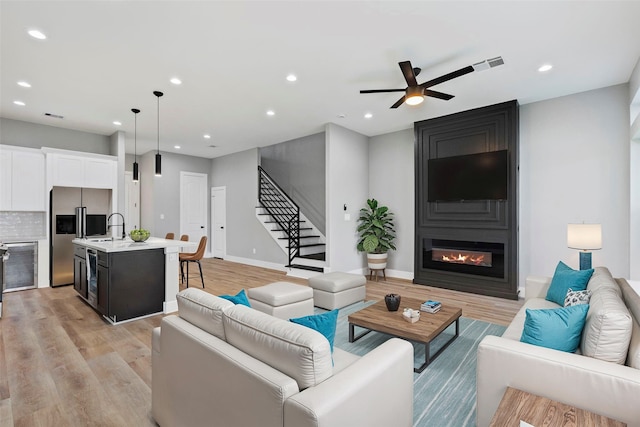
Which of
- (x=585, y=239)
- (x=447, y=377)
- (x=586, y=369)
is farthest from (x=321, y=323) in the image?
(x=585, y=239)

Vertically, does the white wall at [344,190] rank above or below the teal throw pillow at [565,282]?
above

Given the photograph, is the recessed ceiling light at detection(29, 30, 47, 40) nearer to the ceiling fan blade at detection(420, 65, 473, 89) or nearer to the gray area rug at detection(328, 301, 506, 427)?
the ceiling fan blade at detection(420, 65, 473, 89)

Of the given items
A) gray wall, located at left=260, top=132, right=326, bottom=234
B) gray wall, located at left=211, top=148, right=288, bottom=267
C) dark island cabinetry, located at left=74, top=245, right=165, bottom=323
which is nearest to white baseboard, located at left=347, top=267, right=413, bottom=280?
gray wall, located at left=260, top=132, right=326, bottom=234

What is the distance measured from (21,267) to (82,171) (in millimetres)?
1905

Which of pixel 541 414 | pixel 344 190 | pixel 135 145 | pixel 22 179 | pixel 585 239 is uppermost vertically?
pixel 135 145

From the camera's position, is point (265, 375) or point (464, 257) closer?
point (265, 375)

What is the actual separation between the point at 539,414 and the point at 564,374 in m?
0.26

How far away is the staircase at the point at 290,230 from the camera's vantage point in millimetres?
6578

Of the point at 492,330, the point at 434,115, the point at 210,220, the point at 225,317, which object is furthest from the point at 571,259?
the point at 210,220

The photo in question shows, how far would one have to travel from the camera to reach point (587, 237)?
11.6 feet

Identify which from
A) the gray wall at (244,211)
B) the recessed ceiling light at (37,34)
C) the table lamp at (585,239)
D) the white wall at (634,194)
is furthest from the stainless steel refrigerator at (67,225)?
the white wall at (634,194)

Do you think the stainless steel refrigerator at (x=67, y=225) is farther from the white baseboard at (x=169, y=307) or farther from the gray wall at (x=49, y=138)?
the white baseboard at (x=169, y=307)

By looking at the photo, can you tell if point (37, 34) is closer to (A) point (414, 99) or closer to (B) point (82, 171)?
(B) point (82, 171)

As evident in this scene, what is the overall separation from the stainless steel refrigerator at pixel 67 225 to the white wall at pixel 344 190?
14.5 feet
